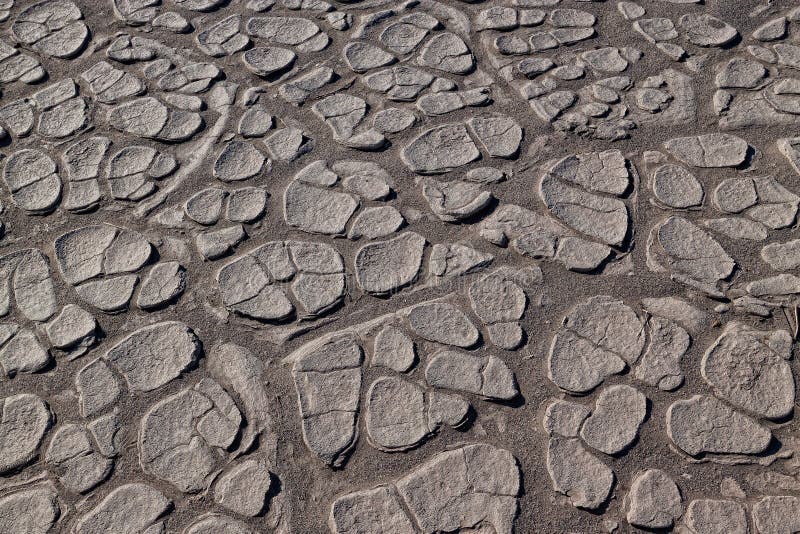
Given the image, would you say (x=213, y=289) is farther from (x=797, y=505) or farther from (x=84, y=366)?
(x=797, y=505)

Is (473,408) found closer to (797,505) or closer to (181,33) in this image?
(797,505)

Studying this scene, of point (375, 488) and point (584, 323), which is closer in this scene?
point (375, 488)

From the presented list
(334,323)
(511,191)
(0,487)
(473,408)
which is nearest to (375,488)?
(473,408)

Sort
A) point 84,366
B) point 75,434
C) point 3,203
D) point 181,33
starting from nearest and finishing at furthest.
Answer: point 75,434 < point 84,366 < point 3,203 < point 181,33

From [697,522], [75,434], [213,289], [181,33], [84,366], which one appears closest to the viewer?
[697,522]

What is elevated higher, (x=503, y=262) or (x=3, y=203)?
(x=3, y=203)

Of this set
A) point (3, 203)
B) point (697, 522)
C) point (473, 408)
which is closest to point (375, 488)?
point (473, 408)

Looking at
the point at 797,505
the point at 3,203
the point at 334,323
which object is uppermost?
the point at 3,203
